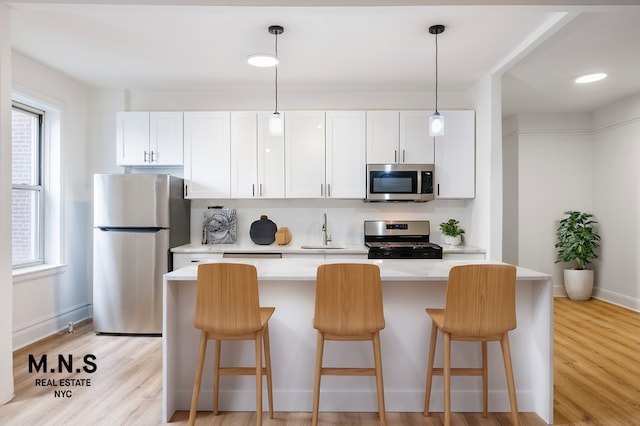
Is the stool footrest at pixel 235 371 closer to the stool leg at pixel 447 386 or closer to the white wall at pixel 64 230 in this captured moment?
the stool leg at pixel 447 386

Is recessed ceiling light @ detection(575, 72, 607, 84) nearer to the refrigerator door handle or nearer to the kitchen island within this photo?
the kitchen island

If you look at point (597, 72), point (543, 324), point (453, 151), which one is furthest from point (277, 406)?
point (597, 72)

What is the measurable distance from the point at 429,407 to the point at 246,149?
307 cm

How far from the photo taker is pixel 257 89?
462 cm

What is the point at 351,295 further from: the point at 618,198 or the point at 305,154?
the point at 618,198

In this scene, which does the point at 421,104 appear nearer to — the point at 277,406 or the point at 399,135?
the point at 399,135

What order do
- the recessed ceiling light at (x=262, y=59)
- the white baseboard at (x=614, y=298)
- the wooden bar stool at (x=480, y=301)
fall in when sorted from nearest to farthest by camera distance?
the wooden bar stool at (x=480, y=301), the recessed ceiling light at (x=262, y=59), the white baseboard at (x=614, y=298)

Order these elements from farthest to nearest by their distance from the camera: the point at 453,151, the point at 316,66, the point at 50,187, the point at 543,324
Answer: the point at 453,151 → the point at 50,187 → the point at 316,66 → the point at 543,324

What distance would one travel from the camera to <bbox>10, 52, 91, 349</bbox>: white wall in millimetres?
3725

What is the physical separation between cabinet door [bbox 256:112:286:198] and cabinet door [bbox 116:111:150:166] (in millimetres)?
1224

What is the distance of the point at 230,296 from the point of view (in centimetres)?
215

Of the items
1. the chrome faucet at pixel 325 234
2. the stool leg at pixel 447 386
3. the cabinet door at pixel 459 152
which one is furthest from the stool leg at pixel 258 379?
the cabinet door at pixel 459 152

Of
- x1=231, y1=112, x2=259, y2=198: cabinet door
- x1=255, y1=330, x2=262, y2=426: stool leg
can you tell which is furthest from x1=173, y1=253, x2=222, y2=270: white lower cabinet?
x1=255, y1=330, x2=262, y2=426: stool leg

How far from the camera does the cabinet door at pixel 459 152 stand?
4469 mm
